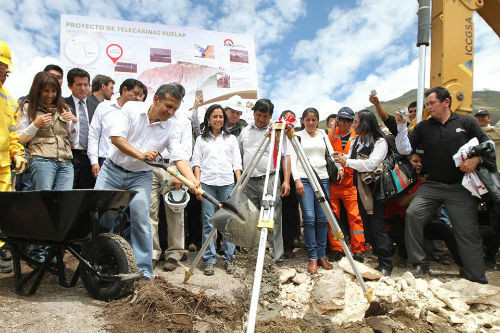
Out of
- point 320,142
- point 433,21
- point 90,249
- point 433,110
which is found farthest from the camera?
point 433,21

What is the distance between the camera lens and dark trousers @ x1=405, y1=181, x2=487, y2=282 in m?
3.73

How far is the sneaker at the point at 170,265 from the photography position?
3.95 metres

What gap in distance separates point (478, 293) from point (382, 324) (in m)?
1.29

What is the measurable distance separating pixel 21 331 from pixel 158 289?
88 cm

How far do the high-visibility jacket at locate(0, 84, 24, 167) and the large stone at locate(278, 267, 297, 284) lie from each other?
3.07 meters

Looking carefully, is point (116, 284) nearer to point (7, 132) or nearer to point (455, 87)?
point (7, 132)

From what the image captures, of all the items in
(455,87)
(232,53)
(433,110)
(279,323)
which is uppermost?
(232,53)

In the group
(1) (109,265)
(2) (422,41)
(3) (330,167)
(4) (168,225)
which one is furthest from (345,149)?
(1) (109,265)

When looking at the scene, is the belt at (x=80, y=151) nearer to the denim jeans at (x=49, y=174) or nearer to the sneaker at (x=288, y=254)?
the denim jeans at (x=49, y=174)

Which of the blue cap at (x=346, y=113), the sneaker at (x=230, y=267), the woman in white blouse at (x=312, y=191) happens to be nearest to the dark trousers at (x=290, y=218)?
the woman in white blouse at (x=312, y=191)

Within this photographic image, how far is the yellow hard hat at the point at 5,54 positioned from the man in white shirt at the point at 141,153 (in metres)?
1.30

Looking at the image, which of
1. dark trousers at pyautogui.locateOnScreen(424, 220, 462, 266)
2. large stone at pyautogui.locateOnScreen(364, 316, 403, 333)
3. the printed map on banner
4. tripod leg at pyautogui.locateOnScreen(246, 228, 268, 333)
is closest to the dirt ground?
large stone at pyautogui.locateOnScreen(364, 316, 403, 333)

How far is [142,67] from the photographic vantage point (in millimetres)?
5914

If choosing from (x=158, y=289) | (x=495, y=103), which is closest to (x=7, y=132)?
(x=158, y=289)
